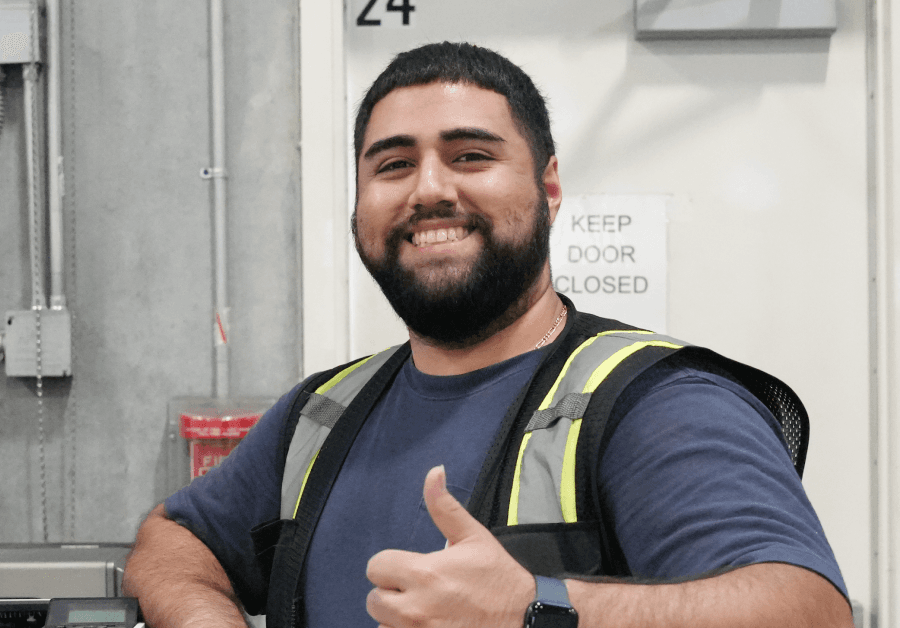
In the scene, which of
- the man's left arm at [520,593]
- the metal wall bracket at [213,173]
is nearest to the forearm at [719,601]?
the man's left arm at [520,593]

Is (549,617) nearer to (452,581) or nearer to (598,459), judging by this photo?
(452,581)

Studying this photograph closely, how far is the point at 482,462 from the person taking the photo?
3.17 feet

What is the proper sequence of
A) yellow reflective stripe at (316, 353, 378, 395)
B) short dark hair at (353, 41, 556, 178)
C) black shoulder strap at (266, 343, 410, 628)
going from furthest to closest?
yellow reflective stripe at (316, 353, 378, 395) → short dark hair at (353, 41, 556, 178) → black shoulder strap at (266, 343, 410, 628)

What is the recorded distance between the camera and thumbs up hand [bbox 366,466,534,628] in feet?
2.11

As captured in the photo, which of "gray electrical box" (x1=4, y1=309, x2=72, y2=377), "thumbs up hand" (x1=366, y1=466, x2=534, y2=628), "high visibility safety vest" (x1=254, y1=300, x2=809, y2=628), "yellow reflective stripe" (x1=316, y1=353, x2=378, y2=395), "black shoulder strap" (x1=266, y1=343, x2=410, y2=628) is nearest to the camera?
"thumbs up hand" (x1=366, y1=466, x2=534, y2=628)

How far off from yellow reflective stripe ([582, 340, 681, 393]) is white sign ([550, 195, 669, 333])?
1.12m

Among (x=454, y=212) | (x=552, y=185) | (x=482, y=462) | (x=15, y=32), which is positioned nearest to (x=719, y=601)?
(x=482, y=462)

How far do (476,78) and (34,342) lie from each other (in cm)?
144

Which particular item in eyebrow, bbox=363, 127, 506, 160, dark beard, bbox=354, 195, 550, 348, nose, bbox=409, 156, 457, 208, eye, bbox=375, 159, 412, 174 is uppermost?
eyebrow, bbox=363, 127, 506, 160

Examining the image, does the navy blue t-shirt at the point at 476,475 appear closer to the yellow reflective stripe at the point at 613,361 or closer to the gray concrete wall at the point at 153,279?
the yellow reflective stripe at the point at 613,361

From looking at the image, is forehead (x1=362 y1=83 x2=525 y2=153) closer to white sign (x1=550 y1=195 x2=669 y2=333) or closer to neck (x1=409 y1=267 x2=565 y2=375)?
neck (x1=409 y1=267 x2=565 y2=375)

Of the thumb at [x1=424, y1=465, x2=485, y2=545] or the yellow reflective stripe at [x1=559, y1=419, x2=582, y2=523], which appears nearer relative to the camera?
the thumb at [x1=424, y1=465, x2=485, y2=545]

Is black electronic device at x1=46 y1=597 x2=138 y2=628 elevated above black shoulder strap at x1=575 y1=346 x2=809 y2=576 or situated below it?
below

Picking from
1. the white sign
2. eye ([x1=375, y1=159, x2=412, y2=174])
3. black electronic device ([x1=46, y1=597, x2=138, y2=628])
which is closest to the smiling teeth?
eye ([x1=375, y1=159, x2=412, y2=174])
